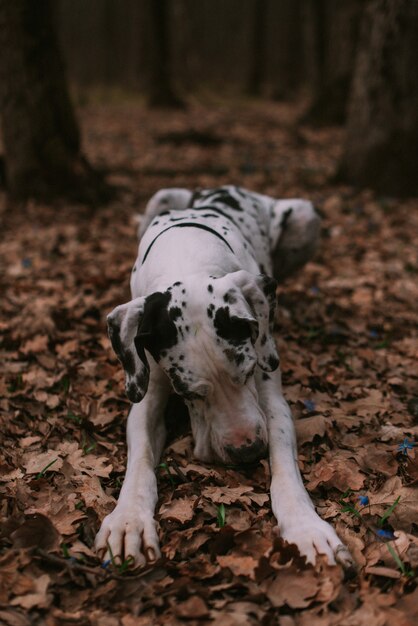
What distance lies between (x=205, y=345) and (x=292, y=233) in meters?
2.79

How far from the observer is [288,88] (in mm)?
24688

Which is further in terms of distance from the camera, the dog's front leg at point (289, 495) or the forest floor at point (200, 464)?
the dog's front leg at point (289, 495)

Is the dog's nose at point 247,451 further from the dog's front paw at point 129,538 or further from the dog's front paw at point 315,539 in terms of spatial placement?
the dog's front paw at point 129,538

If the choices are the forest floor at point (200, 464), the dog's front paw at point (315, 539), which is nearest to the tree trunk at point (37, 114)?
the forest floor at point (200, 464)

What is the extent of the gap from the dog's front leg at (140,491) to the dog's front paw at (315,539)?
62cm

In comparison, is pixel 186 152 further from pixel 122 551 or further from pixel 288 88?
pixel 288 88

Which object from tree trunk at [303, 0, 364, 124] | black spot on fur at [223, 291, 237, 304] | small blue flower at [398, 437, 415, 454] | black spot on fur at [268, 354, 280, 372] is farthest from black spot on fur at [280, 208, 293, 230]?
tree trunk at [303, 0, 364, 124]

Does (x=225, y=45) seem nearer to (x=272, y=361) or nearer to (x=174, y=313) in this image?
(x=272, y=361)

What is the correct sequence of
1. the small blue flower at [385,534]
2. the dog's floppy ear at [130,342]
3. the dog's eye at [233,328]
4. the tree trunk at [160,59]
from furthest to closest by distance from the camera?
1. the tree trunk at [160,59]
2. the dog's floppy ear at [130,342]
3. the dog's eye at [233,328]
4. the small blue flower at [385,534]

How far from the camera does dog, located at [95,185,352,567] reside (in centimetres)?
278

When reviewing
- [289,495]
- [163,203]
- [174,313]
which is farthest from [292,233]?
[289,495]

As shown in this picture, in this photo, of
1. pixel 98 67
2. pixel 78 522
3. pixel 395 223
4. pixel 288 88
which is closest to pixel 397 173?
pixel 395 223

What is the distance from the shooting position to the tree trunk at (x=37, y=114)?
735 cm

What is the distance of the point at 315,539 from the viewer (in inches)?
105
